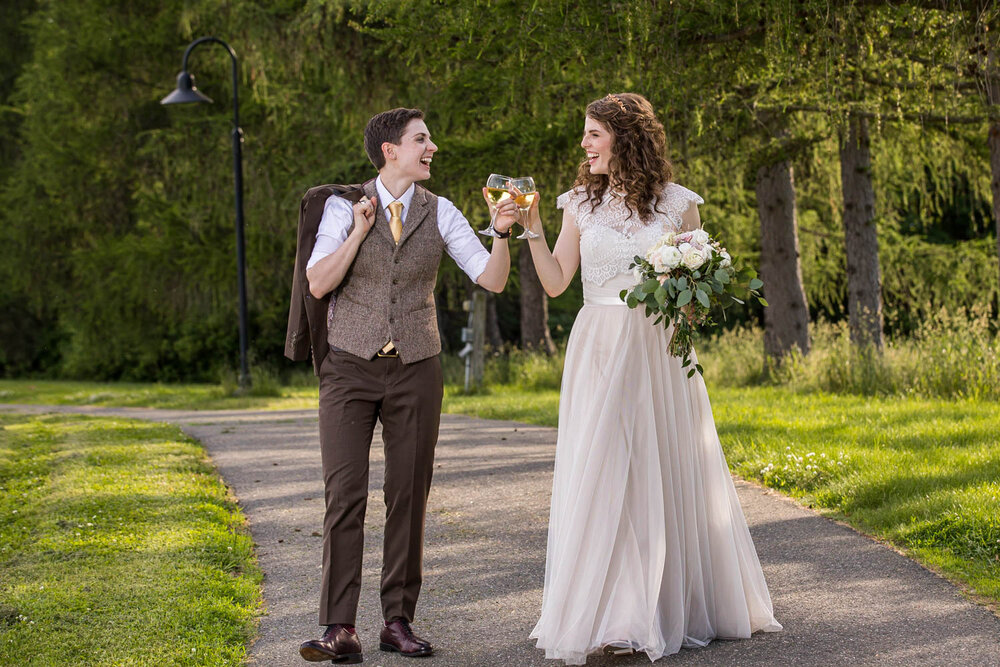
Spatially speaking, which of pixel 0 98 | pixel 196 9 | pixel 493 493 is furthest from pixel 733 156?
pixel 0 98

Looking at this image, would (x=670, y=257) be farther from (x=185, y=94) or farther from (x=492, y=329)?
(x=492, y=329)

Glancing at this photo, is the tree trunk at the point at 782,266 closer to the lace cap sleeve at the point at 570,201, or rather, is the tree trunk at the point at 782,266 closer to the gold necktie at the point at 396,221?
the lace cap sleeve at the point at 570,201

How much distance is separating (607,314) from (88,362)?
3311 cm

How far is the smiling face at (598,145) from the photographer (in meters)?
5.20

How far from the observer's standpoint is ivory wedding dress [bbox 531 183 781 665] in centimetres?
476

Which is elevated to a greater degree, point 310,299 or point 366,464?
point 310,299

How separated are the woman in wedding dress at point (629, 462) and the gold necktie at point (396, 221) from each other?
0.55m

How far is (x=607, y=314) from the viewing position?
17.2ft

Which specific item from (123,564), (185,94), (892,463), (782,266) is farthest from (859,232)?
(123,564)

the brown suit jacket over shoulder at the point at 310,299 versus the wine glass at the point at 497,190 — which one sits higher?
the wine glass at the point at 497,190

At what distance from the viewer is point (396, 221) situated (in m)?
4.92

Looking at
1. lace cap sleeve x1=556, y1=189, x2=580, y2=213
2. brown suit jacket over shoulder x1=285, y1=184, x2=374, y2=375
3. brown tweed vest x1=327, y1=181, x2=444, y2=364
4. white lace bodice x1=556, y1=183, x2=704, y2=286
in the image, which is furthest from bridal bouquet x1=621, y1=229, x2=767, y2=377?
brown suit jacket over shoulder x1=285, y1=184, x2=374, y2=375

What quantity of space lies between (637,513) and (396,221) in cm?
158

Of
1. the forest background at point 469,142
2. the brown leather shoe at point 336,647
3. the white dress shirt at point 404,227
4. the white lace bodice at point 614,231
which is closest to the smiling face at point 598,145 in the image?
the white lace bodice at point 614,231
